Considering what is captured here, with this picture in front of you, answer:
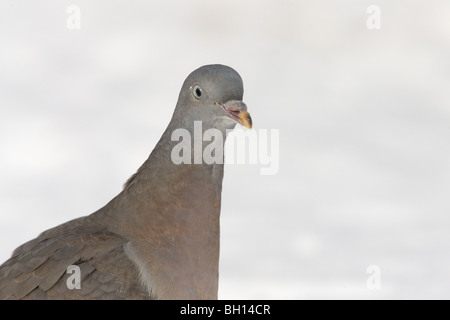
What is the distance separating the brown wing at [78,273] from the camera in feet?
25.8

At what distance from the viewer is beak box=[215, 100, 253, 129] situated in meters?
8.02

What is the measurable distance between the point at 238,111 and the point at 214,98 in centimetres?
24

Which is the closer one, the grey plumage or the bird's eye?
the grey plumage

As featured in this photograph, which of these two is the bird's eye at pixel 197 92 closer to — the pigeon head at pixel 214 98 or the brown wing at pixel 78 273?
the pigeon head at pixel 214 98

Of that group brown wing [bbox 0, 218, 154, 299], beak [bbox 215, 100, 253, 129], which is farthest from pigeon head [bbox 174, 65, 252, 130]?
brown wing [bbox 0, 218, 154, 299]

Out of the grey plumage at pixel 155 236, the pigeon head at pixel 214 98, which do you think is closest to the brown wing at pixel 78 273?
the grey plumage at pixel 155 236

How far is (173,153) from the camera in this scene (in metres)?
8.31

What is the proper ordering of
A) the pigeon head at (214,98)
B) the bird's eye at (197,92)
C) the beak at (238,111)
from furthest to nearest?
the bird's eye at (197,92) → the pigeon head at (214,98) → the beak at (238,111)

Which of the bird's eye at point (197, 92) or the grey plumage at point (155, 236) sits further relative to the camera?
the bird's eye at point (197, 92)

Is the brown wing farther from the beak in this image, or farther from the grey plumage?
the beak

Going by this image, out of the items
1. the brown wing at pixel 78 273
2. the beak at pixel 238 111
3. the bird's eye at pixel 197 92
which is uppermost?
the bird's eye at pixel 197 92
